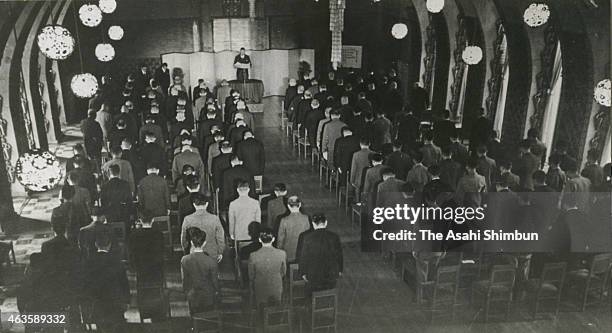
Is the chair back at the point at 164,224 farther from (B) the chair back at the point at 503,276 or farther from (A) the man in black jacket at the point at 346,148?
(B) the chair back at the point at 503,276

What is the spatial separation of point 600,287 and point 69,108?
56.2 feet

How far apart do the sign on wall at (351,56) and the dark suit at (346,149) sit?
11.4 metres

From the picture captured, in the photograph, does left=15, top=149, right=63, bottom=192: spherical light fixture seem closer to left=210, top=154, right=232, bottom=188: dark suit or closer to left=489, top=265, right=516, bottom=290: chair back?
left=210, top=154, right=232, bottom=188: dark suit

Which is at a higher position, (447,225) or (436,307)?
(447,225)

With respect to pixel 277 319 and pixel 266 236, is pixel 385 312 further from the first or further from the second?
pixel 266 236

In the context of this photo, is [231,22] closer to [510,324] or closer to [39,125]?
[39,125]

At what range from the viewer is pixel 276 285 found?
777 centimetres

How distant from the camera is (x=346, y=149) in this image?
11766 millimetres

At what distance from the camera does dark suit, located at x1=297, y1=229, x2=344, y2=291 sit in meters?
7.76

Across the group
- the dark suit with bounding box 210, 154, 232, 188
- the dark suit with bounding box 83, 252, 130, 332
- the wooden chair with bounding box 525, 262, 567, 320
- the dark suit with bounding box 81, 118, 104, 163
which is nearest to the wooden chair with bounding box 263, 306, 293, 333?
the dark suit with bounding box 83, 252, 130, 332

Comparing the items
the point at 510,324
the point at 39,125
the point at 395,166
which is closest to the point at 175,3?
the point at 39,125

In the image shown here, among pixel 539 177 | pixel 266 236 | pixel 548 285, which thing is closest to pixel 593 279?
pixel 548 285

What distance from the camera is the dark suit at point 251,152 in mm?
11445

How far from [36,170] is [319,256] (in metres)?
3.83
